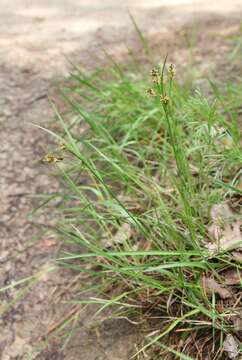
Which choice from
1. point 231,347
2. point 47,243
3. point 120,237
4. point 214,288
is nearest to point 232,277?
point 214,288

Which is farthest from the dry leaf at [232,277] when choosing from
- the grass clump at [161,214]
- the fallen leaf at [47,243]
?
the fallen leaf at [47,243]

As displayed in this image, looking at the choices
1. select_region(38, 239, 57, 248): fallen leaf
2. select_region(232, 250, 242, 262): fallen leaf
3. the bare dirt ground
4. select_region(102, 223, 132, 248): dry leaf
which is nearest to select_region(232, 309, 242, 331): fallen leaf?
select_region(232, 250, 242, 262): fallen leaf

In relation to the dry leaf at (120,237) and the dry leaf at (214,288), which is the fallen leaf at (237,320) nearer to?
the dry leaf at (214,288)

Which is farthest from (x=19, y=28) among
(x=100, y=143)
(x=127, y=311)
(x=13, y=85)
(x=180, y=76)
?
(x=127, y=311)

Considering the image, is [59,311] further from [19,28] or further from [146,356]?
[19,28]

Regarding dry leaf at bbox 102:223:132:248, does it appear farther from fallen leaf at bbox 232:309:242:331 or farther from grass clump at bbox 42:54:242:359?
A: fallen leaf at bbox 232:309:242:331

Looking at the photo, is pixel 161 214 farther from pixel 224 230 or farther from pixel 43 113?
pixel 43 113
